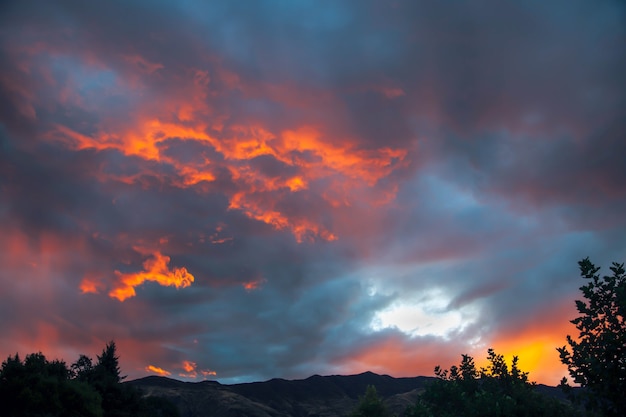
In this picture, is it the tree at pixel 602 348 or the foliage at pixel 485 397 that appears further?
the foliage at pixel 485 397

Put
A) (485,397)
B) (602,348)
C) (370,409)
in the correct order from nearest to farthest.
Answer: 1. (602,348)
2. (485,397)
3. (370,409)

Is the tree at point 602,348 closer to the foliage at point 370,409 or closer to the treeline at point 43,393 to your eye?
the treeline at point 43,393

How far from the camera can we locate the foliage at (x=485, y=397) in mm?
36156

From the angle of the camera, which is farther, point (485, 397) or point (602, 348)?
point (485, 397)

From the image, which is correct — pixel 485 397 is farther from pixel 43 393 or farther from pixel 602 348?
pixel 43 393

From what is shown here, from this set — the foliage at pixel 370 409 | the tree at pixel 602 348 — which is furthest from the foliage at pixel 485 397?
the foliage at pixel 370 409

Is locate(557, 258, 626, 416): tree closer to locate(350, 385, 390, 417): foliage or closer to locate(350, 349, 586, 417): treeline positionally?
locate(350, 349, 586, 417): treeline

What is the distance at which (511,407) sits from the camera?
34.7m

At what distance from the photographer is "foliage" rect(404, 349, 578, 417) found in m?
36.2

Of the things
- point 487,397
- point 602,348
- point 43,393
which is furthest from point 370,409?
point 602,348

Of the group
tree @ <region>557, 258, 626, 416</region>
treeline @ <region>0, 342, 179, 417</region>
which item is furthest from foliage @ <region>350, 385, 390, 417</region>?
tree @ <region>557, 258, 626, 416</region>

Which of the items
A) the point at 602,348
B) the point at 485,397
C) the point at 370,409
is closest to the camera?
the point at 602,348

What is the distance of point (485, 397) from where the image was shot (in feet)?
122

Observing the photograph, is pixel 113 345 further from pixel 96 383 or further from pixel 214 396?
pixel 214 396
